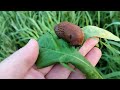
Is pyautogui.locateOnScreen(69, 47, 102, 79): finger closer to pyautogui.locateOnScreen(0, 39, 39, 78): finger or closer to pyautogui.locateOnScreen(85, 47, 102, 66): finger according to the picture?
pyautogui.locateOnScreen(85, 47, 102, 66): finger

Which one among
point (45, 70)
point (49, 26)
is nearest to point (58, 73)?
point (45, 70)

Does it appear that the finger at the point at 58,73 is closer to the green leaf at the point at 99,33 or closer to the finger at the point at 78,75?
the finger at the point at 78,75

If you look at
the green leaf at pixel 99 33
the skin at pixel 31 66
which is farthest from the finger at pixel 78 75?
the green leaf at pixel 99 33

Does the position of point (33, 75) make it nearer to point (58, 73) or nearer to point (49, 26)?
point (58, 73)

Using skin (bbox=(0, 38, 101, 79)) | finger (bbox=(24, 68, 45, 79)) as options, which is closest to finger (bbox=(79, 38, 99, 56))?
skin (bbox=(0, 38, 101, 79))
